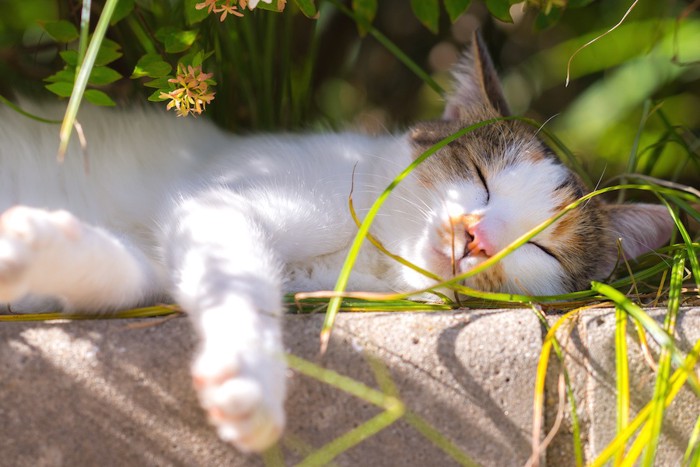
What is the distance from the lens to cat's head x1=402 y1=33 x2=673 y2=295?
168 cm

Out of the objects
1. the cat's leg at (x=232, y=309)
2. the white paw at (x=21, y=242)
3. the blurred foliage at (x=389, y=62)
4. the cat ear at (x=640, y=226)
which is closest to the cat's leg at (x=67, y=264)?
the white paw at (x=21, y=242)

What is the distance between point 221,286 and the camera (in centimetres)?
125

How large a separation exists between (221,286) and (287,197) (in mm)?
488

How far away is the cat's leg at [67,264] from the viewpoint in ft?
3.69

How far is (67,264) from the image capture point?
124 cm

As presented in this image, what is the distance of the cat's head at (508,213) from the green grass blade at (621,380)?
1.34 ft

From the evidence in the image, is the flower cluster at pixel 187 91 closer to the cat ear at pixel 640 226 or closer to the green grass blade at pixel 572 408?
the green grass blade at pixel 572 408

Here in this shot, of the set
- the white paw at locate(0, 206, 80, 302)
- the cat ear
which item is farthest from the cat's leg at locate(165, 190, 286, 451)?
the cat ear

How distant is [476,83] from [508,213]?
580 millimetres

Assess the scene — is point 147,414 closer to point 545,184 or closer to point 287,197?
point 287,197

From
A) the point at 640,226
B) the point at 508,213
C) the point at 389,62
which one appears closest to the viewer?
the point at 508,213

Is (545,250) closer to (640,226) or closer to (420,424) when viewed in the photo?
(640,226)

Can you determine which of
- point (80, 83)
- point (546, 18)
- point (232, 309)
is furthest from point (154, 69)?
point (546, 18)

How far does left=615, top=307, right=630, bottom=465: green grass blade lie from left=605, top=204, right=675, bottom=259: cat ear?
737 mm
